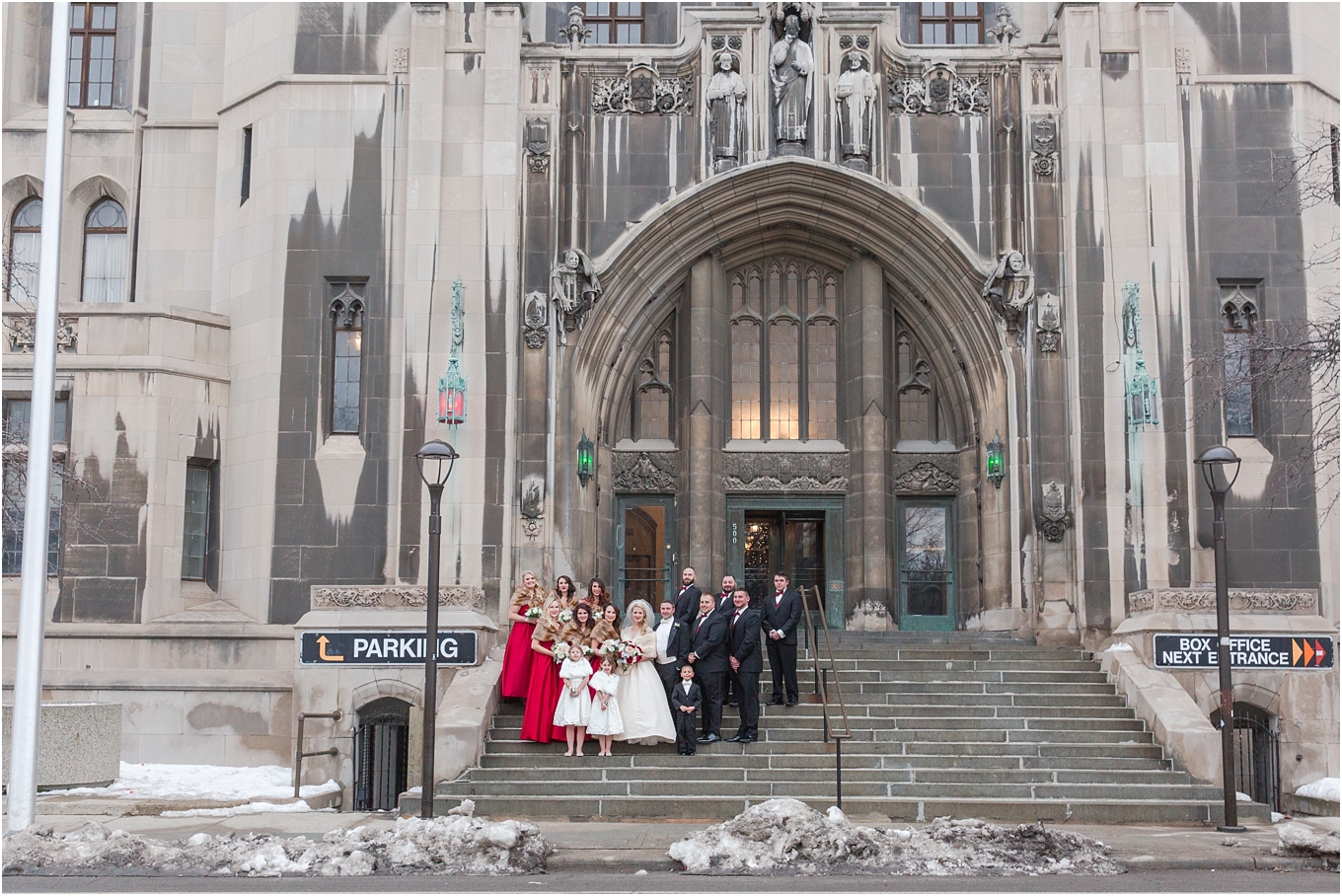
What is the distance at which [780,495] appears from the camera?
2392cm

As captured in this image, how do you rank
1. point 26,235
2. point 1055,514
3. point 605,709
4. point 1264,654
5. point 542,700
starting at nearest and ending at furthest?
point 605,709 < point 542,700 < point 1264,654 < point 1055,514 < point 26,235

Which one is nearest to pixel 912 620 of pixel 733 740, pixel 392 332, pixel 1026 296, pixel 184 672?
pixel 1026 296

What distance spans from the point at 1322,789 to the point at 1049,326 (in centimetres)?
772

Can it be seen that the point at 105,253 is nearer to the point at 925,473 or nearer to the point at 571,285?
the point at 571,285

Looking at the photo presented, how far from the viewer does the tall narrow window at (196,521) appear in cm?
2193

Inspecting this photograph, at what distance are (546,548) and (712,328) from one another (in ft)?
16.2

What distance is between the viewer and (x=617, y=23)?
2455cm

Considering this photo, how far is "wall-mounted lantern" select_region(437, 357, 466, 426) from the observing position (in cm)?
2141

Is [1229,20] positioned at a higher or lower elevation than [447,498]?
higher

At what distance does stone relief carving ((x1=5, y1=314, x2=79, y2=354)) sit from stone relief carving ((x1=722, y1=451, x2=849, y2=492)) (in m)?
10.2

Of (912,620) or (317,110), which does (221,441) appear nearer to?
(317,110)

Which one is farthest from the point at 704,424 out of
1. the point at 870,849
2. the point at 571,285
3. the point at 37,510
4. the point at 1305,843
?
the point at 1305,843

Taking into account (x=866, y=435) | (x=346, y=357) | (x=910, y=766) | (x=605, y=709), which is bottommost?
(x=910, y=766)

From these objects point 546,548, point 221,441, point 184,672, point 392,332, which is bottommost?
point 184,672
